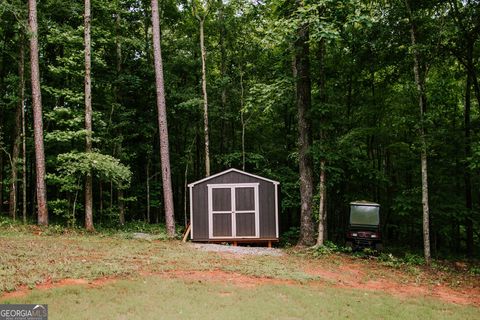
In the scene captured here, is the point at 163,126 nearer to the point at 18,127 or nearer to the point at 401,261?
the point at 18,127

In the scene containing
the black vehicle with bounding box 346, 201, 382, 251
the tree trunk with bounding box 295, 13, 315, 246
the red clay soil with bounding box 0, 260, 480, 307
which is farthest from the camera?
the black vehicle with bounding box 346, 201, 382, 251

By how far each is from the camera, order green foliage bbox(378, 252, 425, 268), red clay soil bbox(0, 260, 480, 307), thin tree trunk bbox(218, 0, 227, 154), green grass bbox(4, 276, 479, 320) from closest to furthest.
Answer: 1. green grass bbox(4, 276, 479, 320)
2. red clay soil bbox(0, 260, 480, 307)
3. green foliage bbox(378, 252, 425, 268)
4. thin tree trunk bbox(218, 0, 227, 154)

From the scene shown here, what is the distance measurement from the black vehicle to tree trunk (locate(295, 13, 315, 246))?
70.9 inches

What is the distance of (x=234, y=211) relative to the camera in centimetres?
1424

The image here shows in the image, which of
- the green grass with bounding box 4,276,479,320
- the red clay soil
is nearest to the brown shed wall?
the red clay soil

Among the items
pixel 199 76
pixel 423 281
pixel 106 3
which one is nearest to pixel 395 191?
pixel 423 281

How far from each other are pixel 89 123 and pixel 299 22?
866cm

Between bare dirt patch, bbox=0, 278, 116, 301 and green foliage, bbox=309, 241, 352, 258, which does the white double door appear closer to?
green foliage, bbox=309, 241, 352, 258

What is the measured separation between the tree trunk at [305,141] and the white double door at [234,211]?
72.8 inches

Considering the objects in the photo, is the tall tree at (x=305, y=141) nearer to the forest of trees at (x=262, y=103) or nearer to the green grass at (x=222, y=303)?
the forest of trees at (x=262, y=103)

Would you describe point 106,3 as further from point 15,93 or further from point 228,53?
point 228,53

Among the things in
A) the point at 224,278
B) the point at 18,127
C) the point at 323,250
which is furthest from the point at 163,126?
the point at 224,278

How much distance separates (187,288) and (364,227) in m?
9.09

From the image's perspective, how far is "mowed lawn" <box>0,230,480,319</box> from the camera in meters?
6.05
